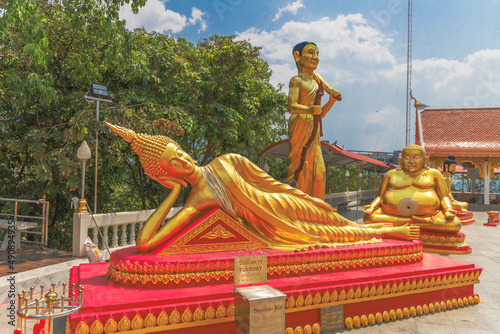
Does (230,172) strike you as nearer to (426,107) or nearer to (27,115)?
(27,115)

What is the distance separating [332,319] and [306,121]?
13.2 ft

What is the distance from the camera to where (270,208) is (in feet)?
12.0

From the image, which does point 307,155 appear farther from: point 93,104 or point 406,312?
point 93,104

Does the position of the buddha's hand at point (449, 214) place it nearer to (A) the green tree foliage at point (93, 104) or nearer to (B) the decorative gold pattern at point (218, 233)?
(B) the decorative gold pattern at point (218, 233)

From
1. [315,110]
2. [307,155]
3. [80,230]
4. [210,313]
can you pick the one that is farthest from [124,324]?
[307,155]

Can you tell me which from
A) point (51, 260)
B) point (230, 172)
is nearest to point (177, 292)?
point (230, 172)

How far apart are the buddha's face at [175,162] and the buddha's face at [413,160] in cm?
509

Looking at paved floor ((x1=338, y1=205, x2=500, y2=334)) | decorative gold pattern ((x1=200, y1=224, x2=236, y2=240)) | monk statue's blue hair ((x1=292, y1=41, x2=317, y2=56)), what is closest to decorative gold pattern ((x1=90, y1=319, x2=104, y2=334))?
decorative gold pattern ((x1=200, y1=224, x2=236, y2=240))

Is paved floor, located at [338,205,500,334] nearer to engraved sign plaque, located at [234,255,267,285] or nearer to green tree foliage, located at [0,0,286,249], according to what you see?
engraved sign plaque, located at [234,255,267,285]

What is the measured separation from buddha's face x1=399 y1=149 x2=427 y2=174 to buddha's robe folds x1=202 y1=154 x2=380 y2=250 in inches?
137

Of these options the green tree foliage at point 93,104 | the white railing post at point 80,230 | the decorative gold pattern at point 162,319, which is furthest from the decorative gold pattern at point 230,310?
the green tree foliage at point 93,104

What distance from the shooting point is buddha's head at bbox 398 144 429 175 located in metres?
6.80

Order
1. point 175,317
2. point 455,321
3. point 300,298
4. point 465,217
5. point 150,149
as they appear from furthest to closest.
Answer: point 465,217 → point 455,321 → point 150,149 → point 300,298 → point 175,317

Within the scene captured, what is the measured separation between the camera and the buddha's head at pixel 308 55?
20.6 feet
